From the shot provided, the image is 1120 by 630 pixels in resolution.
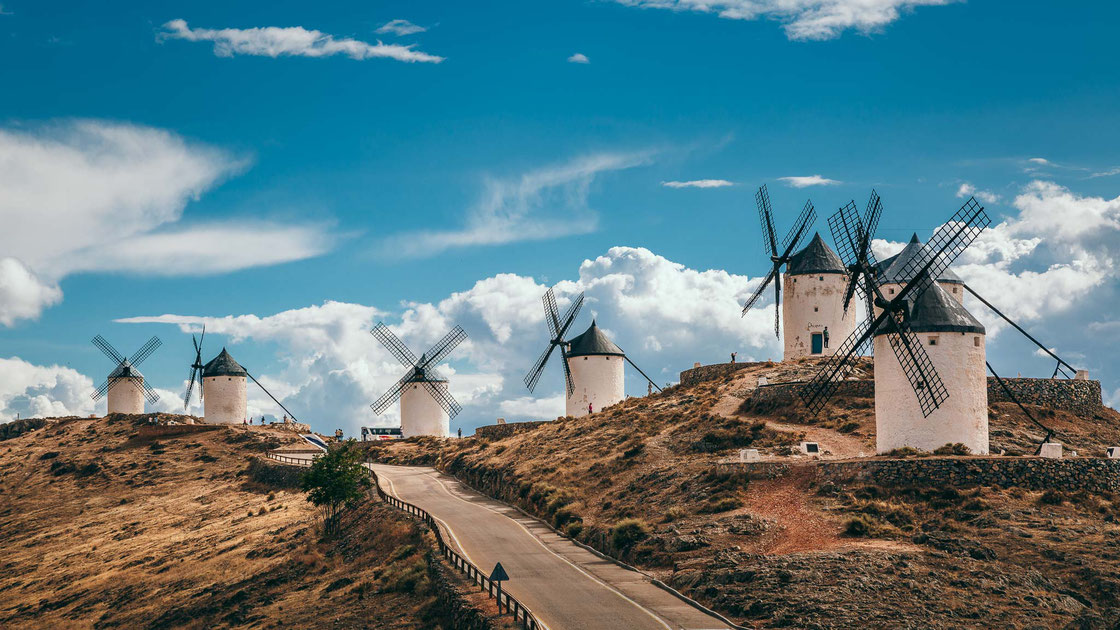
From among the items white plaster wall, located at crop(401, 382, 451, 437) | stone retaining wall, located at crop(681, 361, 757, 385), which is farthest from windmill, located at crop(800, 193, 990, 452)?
white plaster wall, located at crop(401, 382, 451, 437)

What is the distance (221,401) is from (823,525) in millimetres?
72607

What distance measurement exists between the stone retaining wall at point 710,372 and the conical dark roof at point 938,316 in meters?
23.0

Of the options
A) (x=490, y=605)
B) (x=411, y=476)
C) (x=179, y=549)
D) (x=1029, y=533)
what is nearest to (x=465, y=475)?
(x=411, y=476)

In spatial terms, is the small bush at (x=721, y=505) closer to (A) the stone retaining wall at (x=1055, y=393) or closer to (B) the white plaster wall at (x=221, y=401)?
(A) the stone retaining wall at (x=1055, y=393)

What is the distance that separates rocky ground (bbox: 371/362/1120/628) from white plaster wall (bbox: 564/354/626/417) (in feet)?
55.2

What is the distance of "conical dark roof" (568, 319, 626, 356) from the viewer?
3159 inches

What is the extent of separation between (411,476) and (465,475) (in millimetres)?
4853

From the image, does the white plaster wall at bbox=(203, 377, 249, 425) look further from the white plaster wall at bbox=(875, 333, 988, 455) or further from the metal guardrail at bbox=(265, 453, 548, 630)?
the white plaster wall at bbox=(875, 333, 988, 455)

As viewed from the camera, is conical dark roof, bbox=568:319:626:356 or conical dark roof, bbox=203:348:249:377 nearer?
conical dark roof, bbox=568:319:626:356

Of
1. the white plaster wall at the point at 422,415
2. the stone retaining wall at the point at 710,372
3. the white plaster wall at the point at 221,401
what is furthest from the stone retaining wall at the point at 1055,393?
the white plaster wall at the point at 221,401

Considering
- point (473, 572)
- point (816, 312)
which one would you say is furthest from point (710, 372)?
point (473, 572)

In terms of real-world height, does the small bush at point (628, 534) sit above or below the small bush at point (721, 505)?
below

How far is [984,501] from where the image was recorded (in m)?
41.7

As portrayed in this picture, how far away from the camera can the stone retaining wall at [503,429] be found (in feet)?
257
